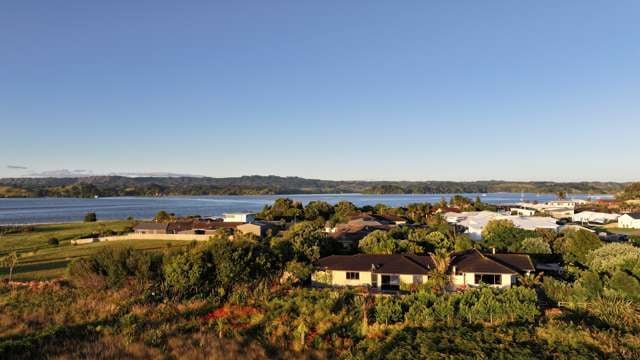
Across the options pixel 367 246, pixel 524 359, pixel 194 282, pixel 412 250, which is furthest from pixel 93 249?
pixel 524 359

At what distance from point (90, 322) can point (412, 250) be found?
25.5 metres

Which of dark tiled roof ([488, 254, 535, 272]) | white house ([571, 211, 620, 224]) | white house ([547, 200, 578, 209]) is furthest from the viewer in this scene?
white house ([547, 200, 578, 209])

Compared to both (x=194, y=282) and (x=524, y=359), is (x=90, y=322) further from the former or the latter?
(x=524, y=359)

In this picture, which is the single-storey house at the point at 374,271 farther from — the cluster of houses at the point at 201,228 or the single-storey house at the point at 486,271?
the cluster of houses at the point at 201,228

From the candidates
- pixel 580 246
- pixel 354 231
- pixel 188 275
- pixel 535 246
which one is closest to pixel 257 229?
pixel 354 231

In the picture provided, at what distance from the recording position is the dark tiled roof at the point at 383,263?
97.6 feet

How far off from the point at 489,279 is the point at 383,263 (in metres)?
6.80

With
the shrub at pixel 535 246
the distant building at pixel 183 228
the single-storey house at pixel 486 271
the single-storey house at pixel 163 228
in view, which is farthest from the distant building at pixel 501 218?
the single-storey house at pixel 163 228

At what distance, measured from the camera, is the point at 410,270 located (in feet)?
96.8

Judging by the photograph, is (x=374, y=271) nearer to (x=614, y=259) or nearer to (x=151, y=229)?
(x=614, y=259)

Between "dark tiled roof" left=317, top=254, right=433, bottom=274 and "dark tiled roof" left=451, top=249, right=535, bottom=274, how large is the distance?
6.80 ft

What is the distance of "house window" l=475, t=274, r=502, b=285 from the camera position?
2884cm

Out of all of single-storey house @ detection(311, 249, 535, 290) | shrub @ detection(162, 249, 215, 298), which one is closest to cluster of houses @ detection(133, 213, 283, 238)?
shrub @ detection(162, 249, 215, 298)

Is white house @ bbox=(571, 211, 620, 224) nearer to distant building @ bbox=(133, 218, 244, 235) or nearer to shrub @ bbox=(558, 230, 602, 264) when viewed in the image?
shrub @ bbox=(558, 230, 602, 264)
